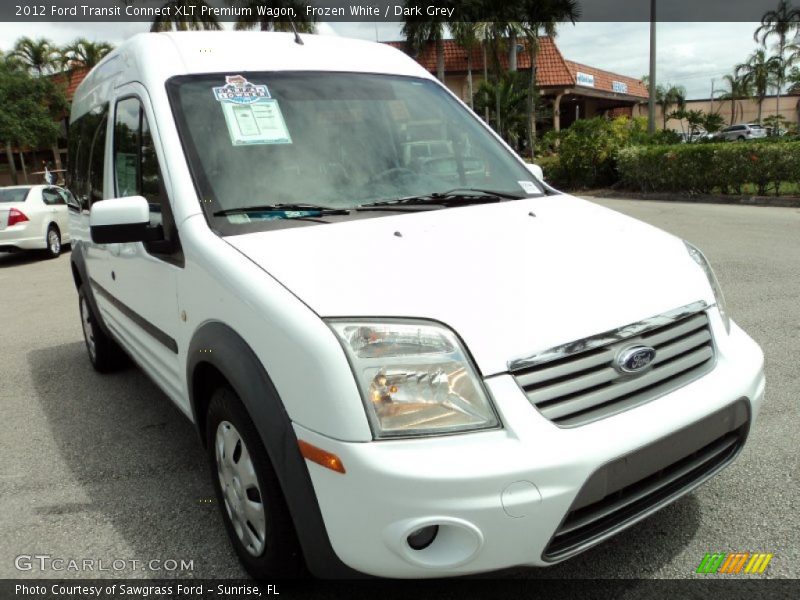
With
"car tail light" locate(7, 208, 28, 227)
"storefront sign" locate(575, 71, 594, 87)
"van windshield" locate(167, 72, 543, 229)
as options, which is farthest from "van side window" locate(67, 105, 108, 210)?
"storefront sign" locate(575, 71, 594, 87)

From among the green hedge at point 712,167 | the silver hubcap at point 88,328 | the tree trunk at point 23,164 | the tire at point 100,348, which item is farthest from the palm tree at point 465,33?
the tree trunk at point 23,164

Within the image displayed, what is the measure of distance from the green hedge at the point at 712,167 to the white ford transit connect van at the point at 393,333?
506 inches

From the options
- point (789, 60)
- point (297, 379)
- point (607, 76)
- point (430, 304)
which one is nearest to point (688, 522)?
point (430, 304)

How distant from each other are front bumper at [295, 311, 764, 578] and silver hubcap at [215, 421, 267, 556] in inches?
17.4

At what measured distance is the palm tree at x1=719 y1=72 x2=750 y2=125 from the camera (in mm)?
63562

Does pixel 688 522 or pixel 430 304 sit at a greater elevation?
pixel 430 304

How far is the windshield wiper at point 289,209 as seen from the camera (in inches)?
101

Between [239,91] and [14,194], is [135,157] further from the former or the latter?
[14,194]

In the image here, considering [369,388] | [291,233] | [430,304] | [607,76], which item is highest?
[607,76]

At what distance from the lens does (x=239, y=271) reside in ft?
7.20

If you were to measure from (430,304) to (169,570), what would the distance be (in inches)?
62.1

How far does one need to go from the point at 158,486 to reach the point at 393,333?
1.98 metres

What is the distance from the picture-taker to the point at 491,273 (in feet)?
7.02

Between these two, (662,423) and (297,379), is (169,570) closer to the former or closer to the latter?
(297,379)
